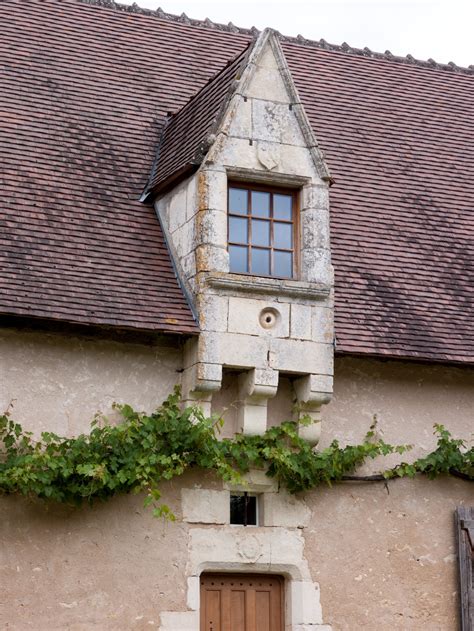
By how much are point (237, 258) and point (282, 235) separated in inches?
20.1

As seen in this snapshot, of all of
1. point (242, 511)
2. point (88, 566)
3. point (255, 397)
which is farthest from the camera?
point (242, 511)

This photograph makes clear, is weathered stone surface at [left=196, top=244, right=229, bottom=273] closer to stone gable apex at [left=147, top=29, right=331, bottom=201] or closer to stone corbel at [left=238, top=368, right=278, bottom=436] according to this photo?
stone gable apex at [left=147, top=29, right=331, bottom=201]

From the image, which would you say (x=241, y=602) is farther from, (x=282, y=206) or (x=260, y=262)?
(x=282, y=206)

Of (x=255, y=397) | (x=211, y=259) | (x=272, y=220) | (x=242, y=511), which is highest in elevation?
(x=272, y=220)

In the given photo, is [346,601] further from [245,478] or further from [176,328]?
[176,328]

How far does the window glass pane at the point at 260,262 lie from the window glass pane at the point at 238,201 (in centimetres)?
39

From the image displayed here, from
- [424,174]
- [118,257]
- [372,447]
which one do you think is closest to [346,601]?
[372,447]

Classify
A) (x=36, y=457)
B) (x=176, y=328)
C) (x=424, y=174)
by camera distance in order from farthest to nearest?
(x=424, y=174), (x=176, y=328), (x=36, y=457)

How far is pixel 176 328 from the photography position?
10.6m

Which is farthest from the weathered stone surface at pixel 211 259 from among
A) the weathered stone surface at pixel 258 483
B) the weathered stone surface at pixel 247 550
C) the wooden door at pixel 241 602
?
the wooden door at pixel 241 602

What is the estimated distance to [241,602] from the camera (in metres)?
11.0

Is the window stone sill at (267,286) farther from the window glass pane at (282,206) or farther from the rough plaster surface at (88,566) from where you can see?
the rough plaster surface at (88,566)

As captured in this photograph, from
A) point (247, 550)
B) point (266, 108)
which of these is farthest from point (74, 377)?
point (266, 108)

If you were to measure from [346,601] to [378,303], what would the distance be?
2803 mm
